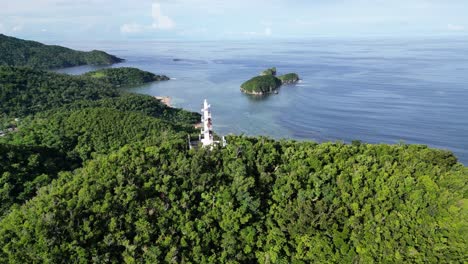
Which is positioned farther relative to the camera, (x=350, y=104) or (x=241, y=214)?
(x=350, y=104)

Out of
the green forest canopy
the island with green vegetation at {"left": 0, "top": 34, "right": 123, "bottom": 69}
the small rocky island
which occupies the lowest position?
the green forest canopy

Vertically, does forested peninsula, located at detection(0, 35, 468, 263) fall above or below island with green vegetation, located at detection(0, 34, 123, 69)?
below

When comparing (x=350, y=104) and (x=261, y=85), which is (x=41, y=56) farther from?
(x=350, y=104)

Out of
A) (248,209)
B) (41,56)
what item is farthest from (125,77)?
(248,209)

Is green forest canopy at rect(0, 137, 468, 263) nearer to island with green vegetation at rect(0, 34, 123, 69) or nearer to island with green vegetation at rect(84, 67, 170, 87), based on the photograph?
island with green vegetation at rect(84, 67, 170, 87)

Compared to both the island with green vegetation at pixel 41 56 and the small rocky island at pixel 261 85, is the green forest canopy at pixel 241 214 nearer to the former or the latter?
the small rocky island at pixel 261 85

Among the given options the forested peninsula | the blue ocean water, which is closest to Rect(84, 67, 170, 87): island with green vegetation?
the blue ocean water

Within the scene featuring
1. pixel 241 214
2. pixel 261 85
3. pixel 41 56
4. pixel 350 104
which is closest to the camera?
pixel 241 214

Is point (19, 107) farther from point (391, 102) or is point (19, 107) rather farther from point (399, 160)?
point (391, 102)
